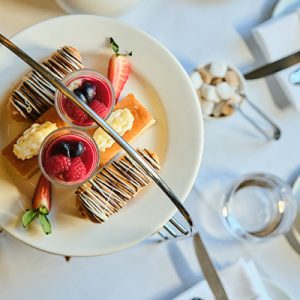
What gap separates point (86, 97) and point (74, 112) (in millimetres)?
31

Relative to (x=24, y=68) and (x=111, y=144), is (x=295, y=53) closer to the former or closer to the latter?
(x=111, y=144)

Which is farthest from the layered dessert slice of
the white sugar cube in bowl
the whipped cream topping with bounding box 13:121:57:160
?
the white sugar cube in bowl

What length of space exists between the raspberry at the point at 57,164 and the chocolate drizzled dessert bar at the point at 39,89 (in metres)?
0.10

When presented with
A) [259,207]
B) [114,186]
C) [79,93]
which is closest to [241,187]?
[259,207]

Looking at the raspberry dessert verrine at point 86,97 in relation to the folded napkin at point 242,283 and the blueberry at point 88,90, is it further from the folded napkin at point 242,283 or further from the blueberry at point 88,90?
the folded napkin at point 242,283

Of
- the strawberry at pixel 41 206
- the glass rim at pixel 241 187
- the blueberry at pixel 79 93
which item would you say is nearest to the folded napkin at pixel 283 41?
the glass rim at pixel 241 187

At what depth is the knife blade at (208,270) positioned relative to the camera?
3.22ft

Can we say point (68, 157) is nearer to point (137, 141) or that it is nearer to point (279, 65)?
point (137, 141)

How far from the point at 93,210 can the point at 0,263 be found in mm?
238

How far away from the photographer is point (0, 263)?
3.51ft

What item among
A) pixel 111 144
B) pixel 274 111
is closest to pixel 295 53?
pixel 274 111

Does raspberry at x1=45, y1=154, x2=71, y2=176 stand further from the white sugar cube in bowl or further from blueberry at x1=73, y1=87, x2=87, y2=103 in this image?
the white sugar cube in bowl

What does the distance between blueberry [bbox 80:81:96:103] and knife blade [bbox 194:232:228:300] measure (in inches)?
11.4

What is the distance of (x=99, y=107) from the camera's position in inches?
37.8
